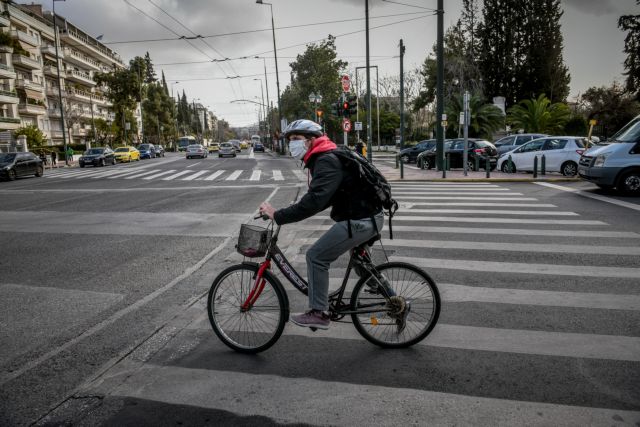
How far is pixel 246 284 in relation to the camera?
3.98 m

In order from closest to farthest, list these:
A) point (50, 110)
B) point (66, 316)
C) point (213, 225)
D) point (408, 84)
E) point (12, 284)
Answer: point (66, 316) < point (12, 284) < point (213, 225) < point (50, 110) < point (408, 84)

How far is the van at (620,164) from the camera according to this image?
13070mm

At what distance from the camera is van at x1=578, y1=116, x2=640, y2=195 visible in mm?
13070

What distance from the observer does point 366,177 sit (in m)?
3.60

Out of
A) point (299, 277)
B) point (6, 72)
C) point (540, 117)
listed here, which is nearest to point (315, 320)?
point (299, 277)

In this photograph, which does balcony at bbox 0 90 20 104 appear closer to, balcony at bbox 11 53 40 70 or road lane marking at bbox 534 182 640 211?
balcony at bbox 11 53 40 70

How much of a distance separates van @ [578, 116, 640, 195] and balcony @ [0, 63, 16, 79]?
2044 inches

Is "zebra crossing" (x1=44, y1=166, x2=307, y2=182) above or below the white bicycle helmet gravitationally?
below

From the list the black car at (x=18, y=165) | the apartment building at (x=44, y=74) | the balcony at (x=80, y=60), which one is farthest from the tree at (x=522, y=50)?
the balcony at (x=80, y=60)

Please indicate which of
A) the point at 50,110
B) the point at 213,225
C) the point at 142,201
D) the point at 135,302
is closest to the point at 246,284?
the point at 135,302

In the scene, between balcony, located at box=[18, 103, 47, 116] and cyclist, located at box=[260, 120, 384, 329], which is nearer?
cyclist, located at box=[260, 120, 384, 329]

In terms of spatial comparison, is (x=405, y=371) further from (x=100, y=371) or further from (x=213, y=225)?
(x=213, y=225)

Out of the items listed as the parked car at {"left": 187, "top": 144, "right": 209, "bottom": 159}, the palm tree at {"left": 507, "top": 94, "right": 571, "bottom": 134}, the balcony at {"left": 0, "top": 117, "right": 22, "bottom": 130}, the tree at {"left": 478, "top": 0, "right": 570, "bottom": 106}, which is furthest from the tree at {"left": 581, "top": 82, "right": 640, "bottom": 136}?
the balcony at {"left": 0, "top": 117, "right": 22, "bottom": 130}

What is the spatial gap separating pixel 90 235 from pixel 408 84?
62.8 meters
